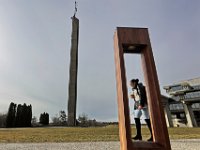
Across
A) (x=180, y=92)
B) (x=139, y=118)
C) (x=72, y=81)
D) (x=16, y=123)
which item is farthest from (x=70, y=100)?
(x=139, y=118)

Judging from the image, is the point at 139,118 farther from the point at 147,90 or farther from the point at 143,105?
the point at 147,90

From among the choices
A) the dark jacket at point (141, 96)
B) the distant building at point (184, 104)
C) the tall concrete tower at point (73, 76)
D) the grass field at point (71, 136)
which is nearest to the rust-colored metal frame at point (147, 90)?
the dark jacket at point (141, 96)

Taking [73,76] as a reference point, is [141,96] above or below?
below

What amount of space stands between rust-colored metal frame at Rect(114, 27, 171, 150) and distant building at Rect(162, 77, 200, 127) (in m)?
29.0

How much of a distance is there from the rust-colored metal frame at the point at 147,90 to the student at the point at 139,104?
17cm

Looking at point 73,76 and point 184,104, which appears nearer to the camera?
point 73,76

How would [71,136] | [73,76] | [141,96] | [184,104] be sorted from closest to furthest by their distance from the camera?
1. [141,96]
2. [71,136]
3. [73,76]
4. [184,104]

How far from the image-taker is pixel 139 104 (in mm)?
3295

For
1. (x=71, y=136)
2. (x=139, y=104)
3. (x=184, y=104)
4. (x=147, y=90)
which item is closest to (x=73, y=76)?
(x=71, y=136)

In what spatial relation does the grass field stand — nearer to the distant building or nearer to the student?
the student

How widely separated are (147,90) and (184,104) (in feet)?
103

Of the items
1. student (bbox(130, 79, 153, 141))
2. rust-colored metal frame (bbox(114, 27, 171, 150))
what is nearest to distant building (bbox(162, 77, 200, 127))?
student (bbox(130, 79, 153, 141))

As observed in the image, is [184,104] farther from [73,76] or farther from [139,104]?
[139,104]

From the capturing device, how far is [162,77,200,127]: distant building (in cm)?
2962
